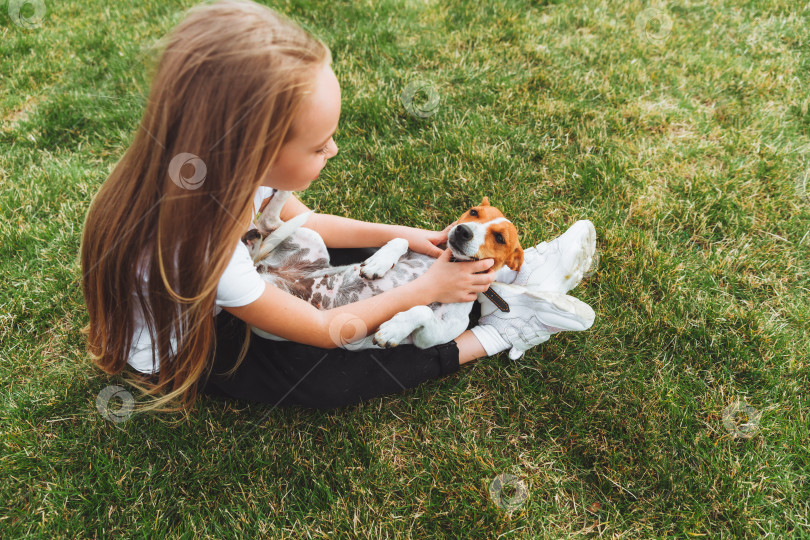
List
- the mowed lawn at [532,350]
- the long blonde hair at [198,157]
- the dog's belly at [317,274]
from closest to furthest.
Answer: the long blonde hair at [198,157], the mowed lawn at [532,350], the dog's belly at [317,274]

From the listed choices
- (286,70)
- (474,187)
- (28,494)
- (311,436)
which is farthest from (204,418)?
(474,187)

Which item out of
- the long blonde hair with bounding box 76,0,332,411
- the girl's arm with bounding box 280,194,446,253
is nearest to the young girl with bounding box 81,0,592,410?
the long blonde hair with bounding box 76,0,332,411

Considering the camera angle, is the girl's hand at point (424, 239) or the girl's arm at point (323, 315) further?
the girl's hand at point (424, 239)

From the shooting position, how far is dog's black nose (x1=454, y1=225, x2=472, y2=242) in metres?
2.39

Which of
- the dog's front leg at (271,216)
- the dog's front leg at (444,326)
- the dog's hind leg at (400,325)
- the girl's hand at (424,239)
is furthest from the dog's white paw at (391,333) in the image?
the dog's front leg at (271,216)

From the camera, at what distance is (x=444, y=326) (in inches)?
99.9

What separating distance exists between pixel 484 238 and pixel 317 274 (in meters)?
0.85

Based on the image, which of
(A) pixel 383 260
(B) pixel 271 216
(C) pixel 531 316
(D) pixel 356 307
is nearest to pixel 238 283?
(D) pixel 356 307

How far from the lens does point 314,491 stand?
7.61 feet

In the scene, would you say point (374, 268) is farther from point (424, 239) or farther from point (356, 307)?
point (424, 239)

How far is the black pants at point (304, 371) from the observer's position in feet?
7.87

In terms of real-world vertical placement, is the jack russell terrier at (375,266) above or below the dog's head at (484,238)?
below

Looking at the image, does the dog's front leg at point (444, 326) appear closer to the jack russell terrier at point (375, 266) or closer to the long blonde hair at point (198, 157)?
the jack russell terrier at point (375, 266)

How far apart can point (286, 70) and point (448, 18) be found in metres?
3.76
